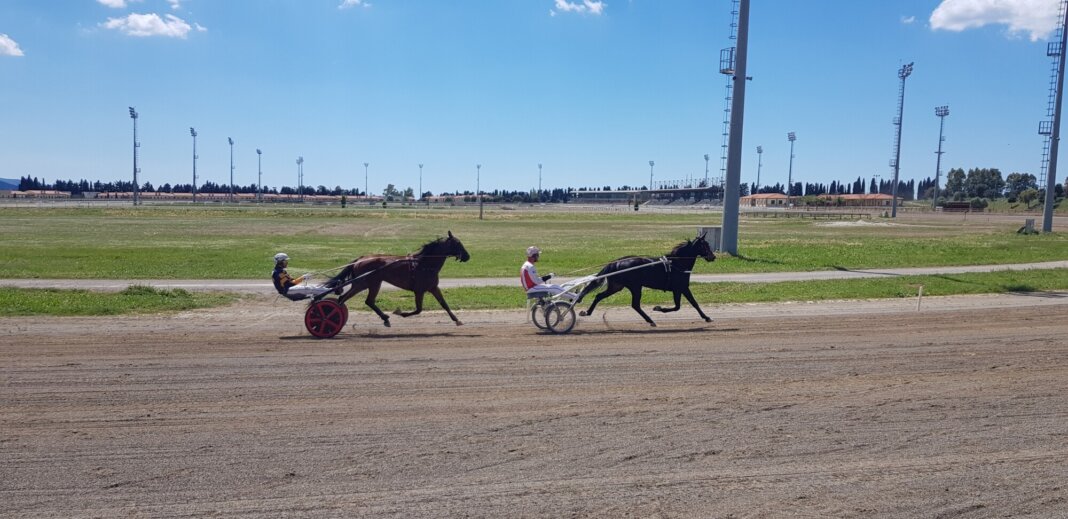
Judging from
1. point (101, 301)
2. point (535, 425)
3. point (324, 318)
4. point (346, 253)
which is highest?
point (324, 318)

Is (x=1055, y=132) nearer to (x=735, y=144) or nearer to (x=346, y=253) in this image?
(x=735, y=144)

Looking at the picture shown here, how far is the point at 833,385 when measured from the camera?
30.7 feet

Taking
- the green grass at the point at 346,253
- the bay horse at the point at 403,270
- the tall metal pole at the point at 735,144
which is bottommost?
the green grass at the point at 346,253

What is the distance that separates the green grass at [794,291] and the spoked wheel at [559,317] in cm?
369

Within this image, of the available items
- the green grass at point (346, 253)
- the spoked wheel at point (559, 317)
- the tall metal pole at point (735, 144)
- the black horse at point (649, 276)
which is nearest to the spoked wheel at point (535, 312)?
the spoked wheel at point (559, 317)

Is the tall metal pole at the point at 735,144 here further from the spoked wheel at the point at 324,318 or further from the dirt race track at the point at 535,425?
the spoked wheel at the point at 324,318

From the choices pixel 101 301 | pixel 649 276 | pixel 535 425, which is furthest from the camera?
pixel 101 301

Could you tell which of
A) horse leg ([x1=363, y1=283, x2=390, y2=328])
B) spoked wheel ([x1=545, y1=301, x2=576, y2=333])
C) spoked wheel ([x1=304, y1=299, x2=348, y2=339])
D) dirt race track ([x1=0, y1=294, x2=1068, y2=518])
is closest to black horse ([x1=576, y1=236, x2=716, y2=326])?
spoked wheel ([x1=545, y1=301, x2=576, y2=333])

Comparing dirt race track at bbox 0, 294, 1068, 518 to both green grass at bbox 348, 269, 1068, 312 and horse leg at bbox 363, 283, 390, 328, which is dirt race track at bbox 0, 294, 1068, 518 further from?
green grass at bbox 348, 269, 1068, 312

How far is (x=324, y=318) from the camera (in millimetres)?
12742

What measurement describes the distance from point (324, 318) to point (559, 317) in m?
3.89

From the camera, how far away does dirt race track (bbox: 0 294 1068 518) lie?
19.6 feet

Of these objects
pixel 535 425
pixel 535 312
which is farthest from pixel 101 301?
pixel 535 425

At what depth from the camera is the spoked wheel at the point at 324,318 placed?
12727mm
